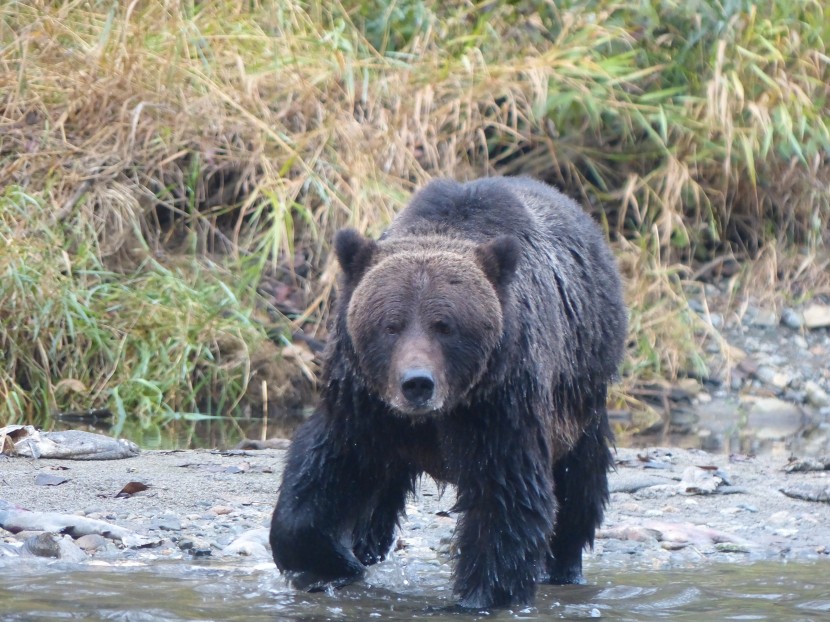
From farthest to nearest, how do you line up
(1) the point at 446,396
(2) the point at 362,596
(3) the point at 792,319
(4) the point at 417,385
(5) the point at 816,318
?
1. (5) the point at 816,318
2. (3) the point at 792,319
3. (2) the point at 362,596
4. (1) the point at 446,396
5. (4) the point at 417,385

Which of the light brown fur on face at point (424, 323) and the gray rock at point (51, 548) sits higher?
the light brown fur on face at point (424, 323)

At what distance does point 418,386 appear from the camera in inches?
147

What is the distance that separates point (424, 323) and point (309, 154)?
20.3 ft

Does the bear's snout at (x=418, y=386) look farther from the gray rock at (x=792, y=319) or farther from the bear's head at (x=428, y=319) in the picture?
the gray rock at (x=792, y=319)

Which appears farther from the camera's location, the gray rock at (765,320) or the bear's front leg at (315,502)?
the gray rock at (765,320)

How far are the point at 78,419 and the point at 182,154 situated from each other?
241 centimetres

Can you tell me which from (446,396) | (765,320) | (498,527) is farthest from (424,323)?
(765,320)

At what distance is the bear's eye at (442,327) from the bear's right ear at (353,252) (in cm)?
35

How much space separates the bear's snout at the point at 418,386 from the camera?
3.71 m

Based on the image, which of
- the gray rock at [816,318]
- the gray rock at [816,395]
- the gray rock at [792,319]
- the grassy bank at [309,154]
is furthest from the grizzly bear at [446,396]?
the gray rock at [816,318]

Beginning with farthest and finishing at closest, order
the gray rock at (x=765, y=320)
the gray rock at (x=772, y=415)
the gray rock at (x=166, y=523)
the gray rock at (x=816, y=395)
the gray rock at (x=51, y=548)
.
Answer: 1. the gray rock at (x=765, y=320)
2. the gray rock at (x=816, y=395)
3. the gray rock at (x=772, y=415)
4. the gray rock at (x=166, y=523)
5. the gray rock at (x=51, y=548)

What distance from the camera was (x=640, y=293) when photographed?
10070 millimetres

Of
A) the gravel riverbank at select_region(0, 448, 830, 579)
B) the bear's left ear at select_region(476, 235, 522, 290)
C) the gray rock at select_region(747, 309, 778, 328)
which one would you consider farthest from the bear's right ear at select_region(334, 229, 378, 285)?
the gray rock at select_region(747, 309, 778, 328)

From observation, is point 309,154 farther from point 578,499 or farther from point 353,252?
point 353,252
